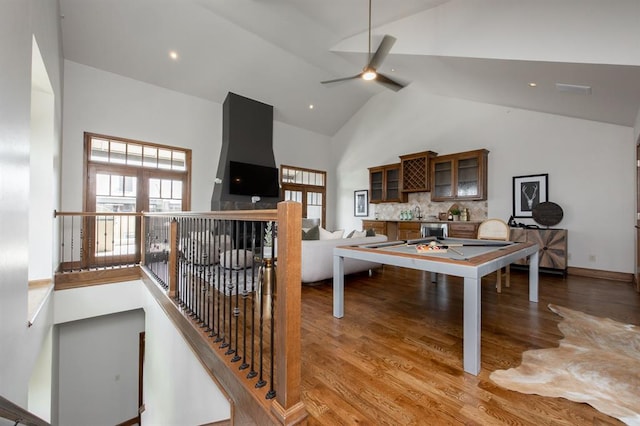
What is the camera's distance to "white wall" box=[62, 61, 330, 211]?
448cm

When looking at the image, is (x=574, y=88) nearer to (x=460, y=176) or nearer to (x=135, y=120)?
(x=460, y=176)

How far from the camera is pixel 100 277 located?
12.9 feet

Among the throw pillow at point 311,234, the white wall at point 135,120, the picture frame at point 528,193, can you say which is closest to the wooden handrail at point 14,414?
the throw pillow at point 311,234

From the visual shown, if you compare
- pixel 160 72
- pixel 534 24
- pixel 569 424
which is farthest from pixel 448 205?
pixel 160 72

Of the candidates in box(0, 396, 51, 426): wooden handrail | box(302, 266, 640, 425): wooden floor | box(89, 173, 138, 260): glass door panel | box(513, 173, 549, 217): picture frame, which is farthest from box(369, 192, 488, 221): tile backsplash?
box(0, 396, 51, 426): wooden handrail

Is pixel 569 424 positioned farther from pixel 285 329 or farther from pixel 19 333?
pixel 19 333

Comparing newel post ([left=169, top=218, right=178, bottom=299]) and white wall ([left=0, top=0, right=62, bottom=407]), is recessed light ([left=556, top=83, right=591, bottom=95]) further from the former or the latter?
white wall ([left=0, top=0, right=62, bottom=407])

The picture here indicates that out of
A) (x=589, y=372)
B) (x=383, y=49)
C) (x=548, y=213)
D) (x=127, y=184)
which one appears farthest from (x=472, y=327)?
(x=127, y=184)

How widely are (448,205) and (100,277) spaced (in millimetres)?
6757

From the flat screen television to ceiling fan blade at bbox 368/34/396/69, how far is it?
364 cm

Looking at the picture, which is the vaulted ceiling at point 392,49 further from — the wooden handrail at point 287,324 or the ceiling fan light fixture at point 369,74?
the wooden handrail at point 287,324

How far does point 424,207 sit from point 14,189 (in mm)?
6600

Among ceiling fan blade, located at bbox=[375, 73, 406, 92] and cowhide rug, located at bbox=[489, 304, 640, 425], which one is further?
ceiling fan blade, located at bbox=[375, 73, 406, 92]

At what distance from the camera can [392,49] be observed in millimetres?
4000
